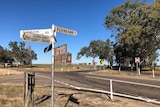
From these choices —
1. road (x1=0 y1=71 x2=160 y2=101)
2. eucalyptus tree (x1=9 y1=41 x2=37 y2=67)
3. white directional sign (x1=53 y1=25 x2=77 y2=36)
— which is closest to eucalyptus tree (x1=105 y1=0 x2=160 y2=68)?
road (x1=0 y1=71 x2=160 y2=101)

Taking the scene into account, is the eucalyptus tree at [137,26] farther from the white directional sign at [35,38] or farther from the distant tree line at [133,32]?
the white directional sign at [35,38]

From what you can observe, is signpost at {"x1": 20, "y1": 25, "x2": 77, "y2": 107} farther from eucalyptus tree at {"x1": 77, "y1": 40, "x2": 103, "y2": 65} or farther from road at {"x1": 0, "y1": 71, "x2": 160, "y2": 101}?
eucalyptus tree at {"x1": 77, "y1": 40, "x2": 103, "y2": 65}

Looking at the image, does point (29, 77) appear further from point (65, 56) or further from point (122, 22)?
point (122, 22)

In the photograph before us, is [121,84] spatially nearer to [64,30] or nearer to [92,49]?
[64,30]

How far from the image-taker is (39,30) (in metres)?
6.55

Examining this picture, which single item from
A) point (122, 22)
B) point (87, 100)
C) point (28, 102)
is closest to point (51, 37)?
point (28, 102)

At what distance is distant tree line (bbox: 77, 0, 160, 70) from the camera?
112ft

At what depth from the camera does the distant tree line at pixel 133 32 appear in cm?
3400

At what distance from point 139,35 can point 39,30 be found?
33383 millimetres

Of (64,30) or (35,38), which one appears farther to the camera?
(64,30)

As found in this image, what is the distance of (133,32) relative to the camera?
127 ft

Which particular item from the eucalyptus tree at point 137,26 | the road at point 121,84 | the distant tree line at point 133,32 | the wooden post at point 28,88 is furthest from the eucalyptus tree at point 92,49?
the wooden post at point 28,88

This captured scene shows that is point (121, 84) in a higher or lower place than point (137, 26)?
lower

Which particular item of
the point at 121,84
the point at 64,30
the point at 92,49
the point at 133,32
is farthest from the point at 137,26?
the point at 92,49
